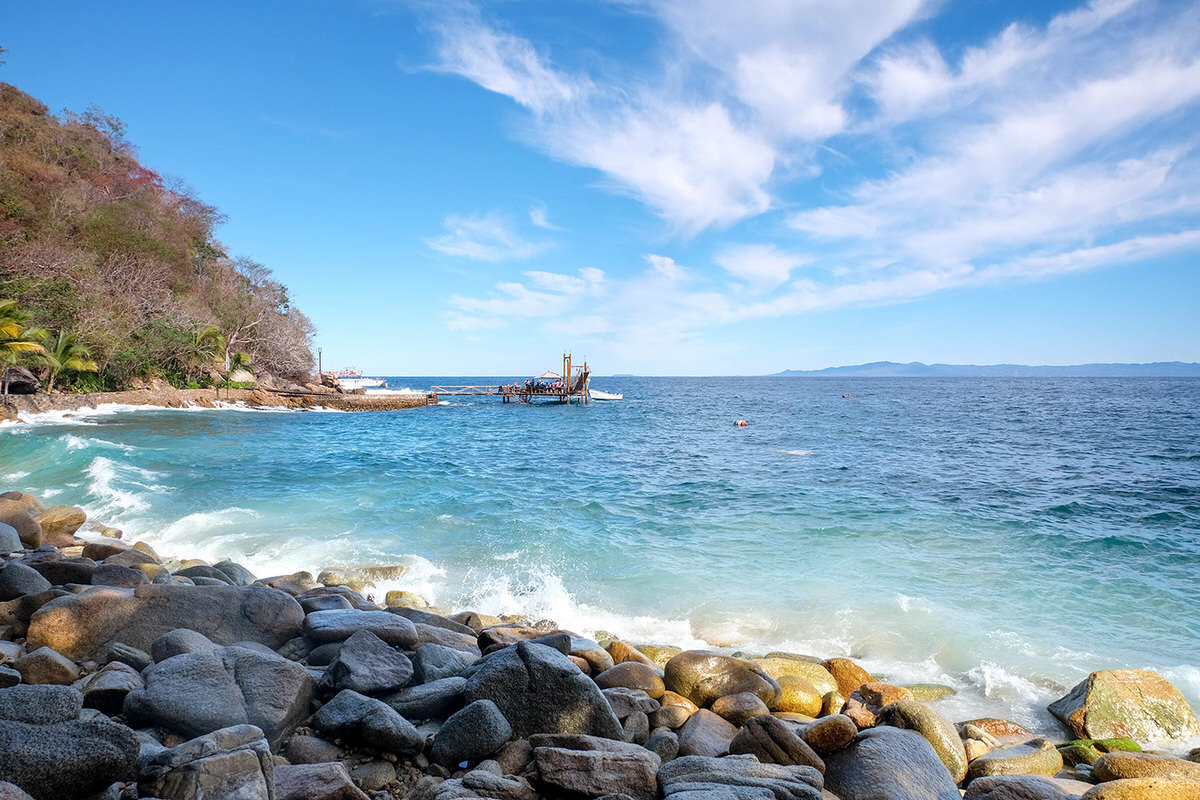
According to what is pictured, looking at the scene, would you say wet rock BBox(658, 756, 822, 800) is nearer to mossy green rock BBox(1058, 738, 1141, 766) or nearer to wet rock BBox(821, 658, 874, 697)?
mossy green rock BBox(1058, 738, 1141, 766)

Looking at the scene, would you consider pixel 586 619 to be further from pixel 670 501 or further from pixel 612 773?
pixel 670 501

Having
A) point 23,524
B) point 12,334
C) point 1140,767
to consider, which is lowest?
point 1140,767

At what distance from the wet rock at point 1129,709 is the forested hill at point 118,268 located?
3066 centimetres

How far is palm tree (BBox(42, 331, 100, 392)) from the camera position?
2706 centimetres

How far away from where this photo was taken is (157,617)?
14.6 ft

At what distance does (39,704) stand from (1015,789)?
4646 mm

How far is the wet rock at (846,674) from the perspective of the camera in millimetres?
5725

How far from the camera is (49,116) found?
4475 cm

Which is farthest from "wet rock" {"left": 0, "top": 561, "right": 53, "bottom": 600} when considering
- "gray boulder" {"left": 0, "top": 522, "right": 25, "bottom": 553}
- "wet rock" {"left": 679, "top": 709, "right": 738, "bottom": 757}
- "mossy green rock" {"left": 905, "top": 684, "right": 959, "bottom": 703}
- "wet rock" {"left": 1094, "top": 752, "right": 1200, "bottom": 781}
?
"wet rock" {"left": 1094, "top": 752, "right": 1200, "bottom": 781}

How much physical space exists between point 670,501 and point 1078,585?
775 cm

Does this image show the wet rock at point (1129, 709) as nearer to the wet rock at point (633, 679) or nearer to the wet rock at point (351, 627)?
the wet rock at point (633, 679)

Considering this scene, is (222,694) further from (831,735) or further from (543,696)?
(831,735)

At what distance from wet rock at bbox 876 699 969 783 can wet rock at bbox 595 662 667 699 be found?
1696mm

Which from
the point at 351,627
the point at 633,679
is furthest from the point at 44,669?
the point at 633,679
